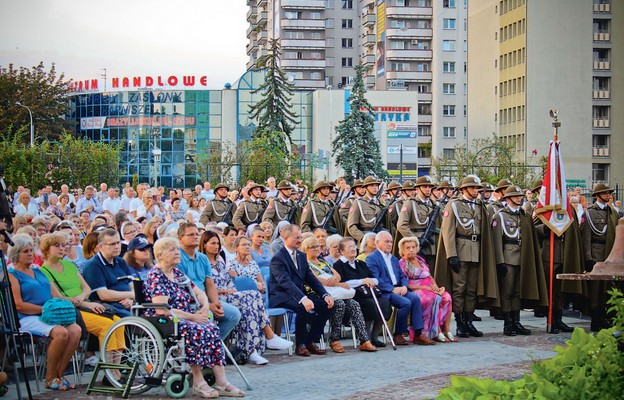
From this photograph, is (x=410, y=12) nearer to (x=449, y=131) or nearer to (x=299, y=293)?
(x=449, y=131)

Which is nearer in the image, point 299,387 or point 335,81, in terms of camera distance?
point 299,387

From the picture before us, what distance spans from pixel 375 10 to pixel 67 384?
110 m

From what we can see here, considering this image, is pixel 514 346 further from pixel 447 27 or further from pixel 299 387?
pixel 447 27

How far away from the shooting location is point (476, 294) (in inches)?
634

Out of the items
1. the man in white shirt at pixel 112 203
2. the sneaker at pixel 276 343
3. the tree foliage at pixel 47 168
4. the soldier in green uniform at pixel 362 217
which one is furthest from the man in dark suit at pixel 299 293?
the tree foliage at pixel 47 168

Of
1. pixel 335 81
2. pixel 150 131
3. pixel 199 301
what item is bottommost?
pixel 199 301

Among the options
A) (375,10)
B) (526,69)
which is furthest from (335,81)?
(526,69)

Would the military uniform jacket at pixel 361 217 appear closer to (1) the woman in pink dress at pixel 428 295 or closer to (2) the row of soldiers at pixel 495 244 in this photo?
(2) the row of soldiers at pixel 495 244

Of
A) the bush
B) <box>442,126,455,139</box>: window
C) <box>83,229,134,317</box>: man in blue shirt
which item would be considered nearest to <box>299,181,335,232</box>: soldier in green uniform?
<box>83,229,134,317</box>: man in blue shirt

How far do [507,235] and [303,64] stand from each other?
346 feet

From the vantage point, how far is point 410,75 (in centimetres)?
11369

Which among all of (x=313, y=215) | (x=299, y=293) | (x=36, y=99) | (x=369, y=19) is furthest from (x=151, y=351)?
(x=369, y=19)

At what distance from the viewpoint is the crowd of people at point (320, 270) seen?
36.7 feet

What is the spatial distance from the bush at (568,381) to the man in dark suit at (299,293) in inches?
327
